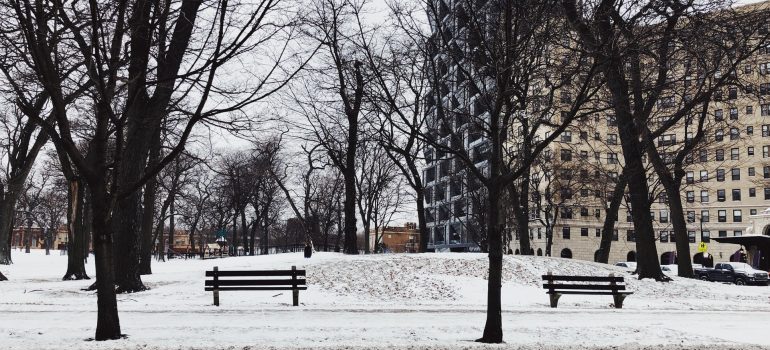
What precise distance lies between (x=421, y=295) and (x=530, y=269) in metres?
5.37

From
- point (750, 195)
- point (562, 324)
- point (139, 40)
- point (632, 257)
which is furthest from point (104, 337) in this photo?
point (750, 195)

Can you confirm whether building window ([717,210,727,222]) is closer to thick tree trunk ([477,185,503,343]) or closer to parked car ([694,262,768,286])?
parked car ([694,262,768,286])

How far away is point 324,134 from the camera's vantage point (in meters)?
34.5

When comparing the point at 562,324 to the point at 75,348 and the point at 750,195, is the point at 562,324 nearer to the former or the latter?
the point at 75,348

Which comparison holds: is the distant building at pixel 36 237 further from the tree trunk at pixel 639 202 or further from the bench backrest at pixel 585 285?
the bench backrest at pixel 585 285

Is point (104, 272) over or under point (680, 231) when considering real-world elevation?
under

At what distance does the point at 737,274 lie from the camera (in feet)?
127

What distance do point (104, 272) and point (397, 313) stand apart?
6.46m

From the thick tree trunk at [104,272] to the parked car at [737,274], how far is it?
38.3 meters

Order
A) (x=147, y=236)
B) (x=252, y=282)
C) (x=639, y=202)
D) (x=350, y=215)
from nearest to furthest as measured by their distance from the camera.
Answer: (x=252, y=282)
(x=639, y=202)
(x=147, y=236)
(x=350, y=215)

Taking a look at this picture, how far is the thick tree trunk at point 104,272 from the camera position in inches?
376

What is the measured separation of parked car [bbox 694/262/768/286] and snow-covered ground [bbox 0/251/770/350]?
15.8 meters

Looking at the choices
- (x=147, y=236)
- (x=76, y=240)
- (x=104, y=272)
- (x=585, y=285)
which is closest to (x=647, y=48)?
(x=585, y=285)

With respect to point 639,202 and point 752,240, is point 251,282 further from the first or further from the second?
point 752,240
